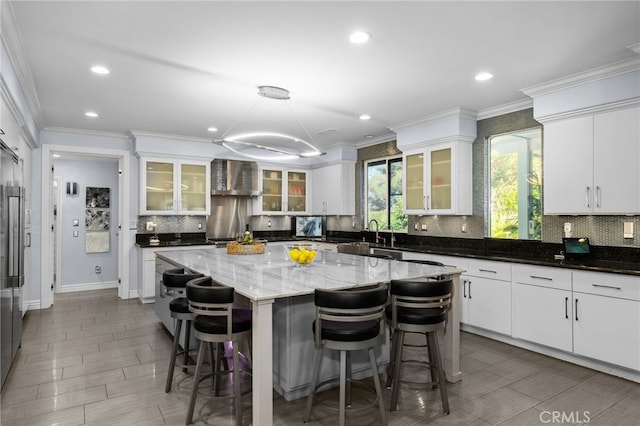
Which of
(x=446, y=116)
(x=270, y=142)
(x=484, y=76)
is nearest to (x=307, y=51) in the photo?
(x=484, y=76)

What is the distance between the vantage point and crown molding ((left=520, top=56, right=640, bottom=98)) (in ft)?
10.7

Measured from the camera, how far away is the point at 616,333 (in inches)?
123

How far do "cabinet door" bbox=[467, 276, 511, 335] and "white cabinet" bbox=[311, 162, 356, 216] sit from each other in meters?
3.08

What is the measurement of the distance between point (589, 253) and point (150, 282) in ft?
18.6

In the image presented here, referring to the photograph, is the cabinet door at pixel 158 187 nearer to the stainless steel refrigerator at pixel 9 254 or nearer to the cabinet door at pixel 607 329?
the stainless steel refrigerator at pixel 9 254

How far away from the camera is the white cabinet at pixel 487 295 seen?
3.94 m

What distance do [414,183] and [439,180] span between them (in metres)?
0.43

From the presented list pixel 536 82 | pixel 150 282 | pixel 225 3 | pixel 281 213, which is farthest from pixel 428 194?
pixel 150 282

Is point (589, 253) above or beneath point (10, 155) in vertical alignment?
beneath

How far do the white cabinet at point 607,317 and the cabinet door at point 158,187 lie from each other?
5586 mm

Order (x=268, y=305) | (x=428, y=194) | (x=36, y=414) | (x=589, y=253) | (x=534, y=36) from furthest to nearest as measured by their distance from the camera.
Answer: (x=428, y=194)
(x=589, y=253)
(x=534, y=36)
(x=36, y=414)
(x=268, y=305)

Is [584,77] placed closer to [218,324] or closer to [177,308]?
[218,324]

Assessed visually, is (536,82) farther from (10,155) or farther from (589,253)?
(10,155)

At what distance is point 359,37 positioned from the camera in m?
2.81
